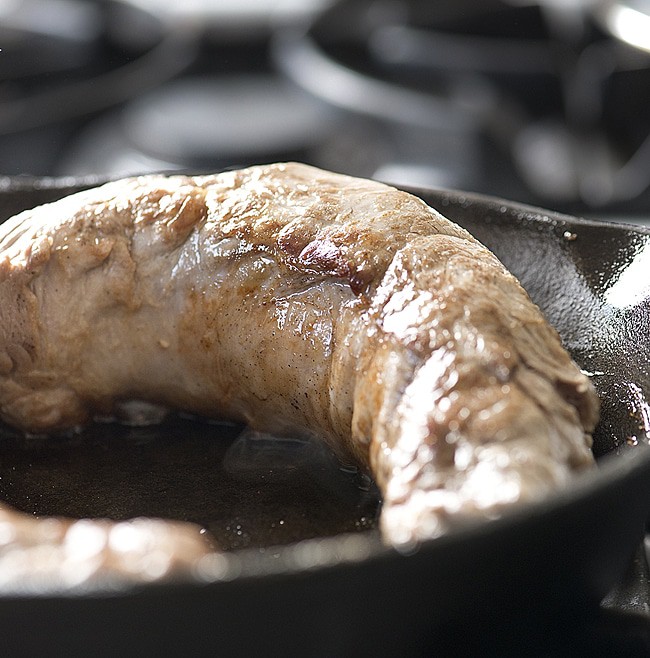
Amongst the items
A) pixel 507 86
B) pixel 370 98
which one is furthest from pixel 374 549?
pixel 507 86

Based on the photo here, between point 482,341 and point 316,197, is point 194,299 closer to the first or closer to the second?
point 316,197

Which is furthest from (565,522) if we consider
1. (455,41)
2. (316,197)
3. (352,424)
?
(455,41)

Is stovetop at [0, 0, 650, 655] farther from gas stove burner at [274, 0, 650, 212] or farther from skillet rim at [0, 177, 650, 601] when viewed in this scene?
skillet rim at [0, 177, 650, 601]

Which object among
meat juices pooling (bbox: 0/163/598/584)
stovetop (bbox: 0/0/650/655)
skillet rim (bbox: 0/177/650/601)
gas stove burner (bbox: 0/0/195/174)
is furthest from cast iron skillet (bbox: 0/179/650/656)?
gas stove burner (bbox: 0/0/195/174)

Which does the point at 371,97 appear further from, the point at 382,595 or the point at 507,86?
the point at 382,595

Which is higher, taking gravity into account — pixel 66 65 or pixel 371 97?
pixel 371 97

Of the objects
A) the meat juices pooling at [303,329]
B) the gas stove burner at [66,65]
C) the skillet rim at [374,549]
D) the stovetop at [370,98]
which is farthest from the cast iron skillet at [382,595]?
the gas stove burner at [66,65]
